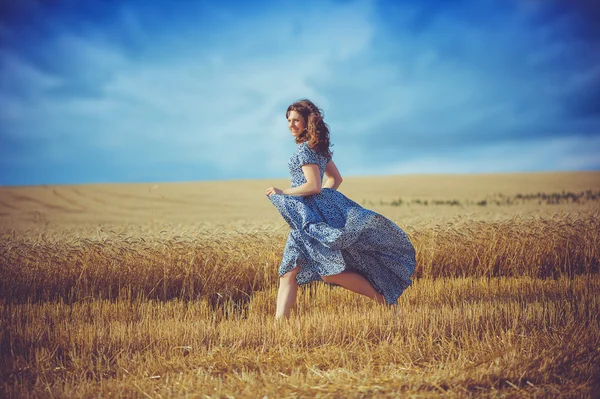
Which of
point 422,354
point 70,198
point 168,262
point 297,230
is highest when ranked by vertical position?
point 70,198

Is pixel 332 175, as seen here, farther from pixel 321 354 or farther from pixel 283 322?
pixel 321 354

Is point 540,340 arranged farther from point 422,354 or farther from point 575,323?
point 422,354

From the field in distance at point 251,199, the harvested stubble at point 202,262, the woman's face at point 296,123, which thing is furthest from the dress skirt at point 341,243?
the field in distance at point 251,199

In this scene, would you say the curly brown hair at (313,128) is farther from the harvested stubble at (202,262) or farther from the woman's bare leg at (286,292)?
the harvested stubble at (202,262)

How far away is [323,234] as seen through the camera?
165 inches

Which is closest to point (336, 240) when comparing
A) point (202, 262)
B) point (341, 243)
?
point (341, 243)

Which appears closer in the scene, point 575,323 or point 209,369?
point 209,369

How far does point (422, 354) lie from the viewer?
12.4 ft

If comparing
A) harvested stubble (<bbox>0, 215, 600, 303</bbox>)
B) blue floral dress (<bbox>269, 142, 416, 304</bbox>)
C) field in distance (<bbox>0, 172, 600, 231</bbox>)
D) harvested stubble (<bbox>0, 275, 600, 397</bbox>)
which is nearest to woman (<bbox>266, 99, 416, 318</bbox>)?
blue floral dress (<bbox>269, 142, 416, 304</bbox>)

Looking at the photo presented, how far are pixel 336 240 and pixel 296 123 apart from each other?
42.4 inches

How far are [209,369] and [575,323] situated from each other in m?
3.11

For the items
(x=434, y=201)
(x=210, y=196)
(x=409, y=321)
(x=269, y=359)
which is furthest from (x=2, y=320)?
→ (x=210, y=196)

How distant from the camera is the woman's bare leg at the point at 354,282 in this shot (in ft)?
14.2

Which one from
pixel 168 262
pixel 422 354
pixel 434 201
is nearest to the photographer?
pixel 422 354
